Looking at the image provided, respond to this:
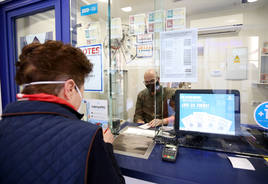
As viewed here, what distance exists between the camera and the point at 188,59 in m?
1.06

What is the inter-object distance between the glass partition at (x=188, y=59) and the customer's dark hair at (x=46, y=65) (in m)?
0.63

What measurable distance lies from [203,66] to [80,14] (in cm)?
118

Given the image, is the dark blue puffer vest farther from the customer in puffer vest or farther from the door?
the door

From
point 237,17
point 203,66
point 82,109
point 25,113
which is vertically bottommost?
point 82,109

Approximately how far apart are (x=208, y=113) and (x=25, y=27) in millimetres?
2045

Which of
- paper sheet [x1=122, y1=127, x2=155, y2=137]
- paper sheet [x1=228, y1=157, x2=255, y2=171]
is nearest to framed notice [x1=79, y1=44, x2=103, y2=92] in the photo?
paper sheet [x1=122, y1=127, x2=155, y2=137]

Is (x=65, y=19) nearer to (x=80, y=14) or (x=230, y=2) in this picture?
(x=80, y=14)

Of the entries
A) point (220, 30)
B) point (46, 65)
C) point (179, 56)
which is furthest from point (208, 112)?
point (46, 65)

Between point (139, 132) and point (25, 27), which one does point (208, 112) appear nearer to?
point (139, 132)

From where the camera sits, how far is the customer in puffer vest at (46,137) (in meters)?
0.42

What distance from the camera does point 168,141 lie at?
1.05 meters

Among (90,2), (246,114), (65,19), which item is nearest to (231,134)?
(246,114)

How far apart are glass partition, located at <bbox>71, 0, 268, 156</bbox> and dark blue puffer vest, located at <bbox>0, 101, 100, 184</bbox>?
0.77 m

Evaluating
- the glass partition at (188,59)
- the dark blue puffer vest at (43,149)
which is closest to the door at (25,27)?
the glass partition at (188,59)
